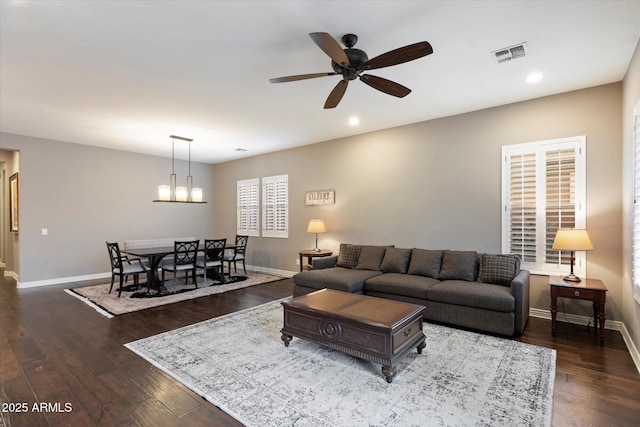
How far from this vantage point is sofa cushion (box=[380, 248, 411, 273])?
4.79 m

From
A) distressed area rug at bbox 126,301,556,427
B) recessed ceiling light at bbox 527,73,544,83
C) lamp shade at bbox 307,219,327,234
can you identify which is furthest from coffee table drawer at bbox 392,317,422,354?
lamp shade at bbox 307,219,327,234

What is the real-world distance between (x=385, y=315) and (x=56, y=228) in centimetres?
698

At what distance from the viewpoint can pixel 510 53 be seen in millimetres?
3023

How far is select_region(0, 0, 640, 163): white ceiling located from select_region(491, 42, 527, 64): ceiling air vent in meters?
0.08

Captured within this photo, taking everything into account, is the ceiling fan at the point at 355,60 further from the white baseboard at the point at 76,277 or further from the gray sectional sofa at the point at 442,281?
the white baseboard at the point at 76,277

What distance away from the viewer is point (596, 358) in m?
2.95

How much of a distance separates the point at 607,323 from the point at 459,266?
1718 mm

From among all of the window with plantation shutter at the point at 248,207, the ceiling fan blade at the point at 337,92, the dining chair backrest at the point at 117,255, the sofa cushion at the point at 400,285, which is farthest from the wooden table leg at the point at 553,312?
the dining chair backrest at the point at 117,255

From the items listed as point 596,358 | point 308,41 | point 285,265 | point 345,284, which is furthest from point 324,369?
point 285,265

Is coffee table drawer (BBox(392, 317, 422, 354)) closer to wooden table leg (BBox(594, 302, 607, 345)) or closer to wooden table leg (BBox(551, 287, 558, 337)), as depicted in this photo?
wooden table leg (BBox(551, 287, 558, 337))

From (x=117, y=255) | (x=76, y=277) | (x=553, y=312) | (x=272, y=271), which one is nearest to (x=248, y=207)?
(x=272, y=271)

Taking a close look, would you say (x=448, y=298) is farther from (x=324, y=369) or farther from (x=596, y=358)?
(x=324, y=369)

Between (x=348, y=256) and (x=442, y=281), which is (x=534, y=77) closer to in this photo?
(x=442, y=281)

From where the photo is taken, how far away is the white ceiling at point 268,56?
2422mm
